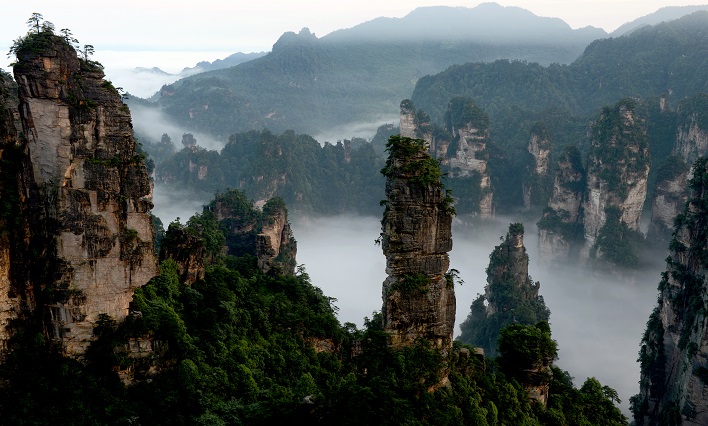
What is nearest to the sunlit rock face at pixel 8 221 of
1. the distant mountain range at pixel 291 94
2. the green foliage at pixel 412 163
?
the green foliage at pixel 412 163

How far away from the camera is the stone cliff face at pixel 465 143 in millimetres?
89062

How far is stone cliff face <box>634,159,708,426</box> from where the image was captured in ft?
107

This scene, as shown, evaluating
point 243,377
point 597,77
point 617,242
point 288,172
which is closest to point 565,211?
point 617,242

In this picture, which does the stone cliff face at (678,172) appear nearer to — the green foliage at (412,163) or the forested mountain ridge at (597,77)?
the forested mountain ridge at (597,77)

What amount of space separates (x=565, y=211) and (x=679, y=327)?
1564 inches

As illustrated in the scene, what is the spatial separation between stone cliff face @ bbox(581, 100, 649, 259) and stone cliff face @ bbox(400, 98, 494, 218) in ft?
67.4

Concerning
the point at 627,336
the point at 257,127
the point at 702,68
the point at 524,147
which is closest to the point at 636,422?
the point at 627,336

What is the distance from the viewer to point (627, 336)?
5712 centimetres

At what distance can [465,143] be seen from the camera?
294 ft

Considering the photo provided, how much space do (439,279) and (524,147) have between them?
87.4 m

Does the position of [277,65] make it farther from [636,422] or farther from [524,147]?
[636,422]

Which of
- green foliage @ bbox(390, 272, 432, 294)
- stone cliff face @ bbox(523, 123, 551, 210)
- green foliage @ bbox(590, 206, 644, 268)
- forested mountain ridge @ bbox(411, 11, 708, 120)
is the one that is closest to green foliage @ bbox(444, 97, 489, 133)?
stone cliff face @ bbox(523, 123, 551, 210)

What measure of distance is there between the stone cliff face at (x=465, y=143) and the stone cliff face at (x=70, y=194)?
222 ft

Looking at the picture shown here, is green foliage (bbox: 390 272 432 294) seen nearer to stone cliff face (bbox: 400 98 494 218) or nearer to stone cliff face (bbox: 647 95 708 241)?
stone cliff face (bbox: 647 95 708 241)
